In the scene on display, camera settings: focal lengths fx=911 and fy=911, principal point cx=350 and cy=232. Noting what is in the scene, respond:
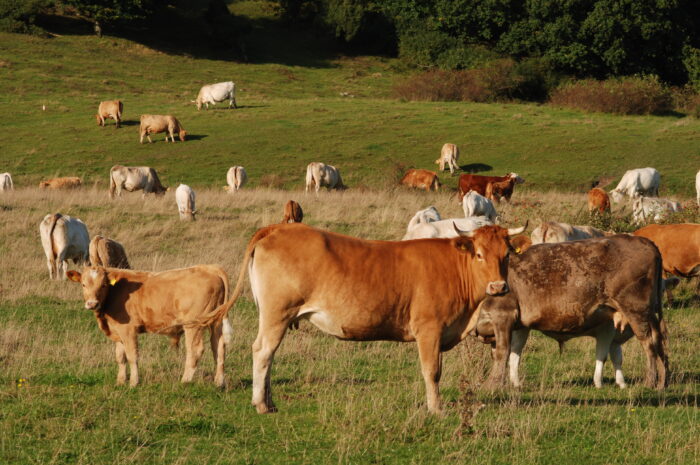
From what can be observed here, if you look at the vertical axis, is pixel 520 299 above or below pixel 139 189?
above

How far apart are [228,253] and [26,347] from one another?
832 cm

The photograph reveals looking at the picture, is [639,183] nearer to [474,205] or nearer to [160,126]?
[474,205]

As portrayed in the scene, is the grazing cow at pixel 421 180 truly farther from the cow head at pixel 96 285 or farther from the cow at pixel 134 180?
the cow head at pixel 96 285

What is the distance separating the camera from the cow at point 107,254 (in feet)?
53.9

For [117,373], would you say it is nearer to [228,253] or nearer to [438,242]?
[438,242]

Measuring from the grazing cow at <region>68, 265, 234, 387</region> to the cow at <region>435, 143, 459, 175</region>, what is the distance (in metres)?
27.6

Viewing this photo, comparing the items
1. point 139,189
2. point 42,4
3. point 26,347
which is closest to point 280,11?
point 42,4

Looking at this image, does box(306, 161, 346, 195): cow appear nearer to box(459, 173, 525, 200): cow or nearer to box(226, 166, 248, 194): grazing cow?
box(226, 166, 248, 194): grazing cow

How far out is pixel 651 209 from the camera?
22781 millimetres

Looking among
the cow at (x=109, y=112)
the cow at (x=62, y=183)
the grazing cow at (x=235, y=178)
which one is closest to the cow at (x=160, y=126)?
the cow at (x=109, y=112)

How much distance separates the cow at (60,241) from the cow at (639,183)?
63.9ft

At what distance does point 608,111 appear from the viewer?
1929 inches

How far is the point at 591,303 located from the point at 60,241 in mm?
11184

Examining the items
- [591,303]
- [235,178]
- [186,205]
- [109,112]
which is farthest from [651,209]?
[109,112]
